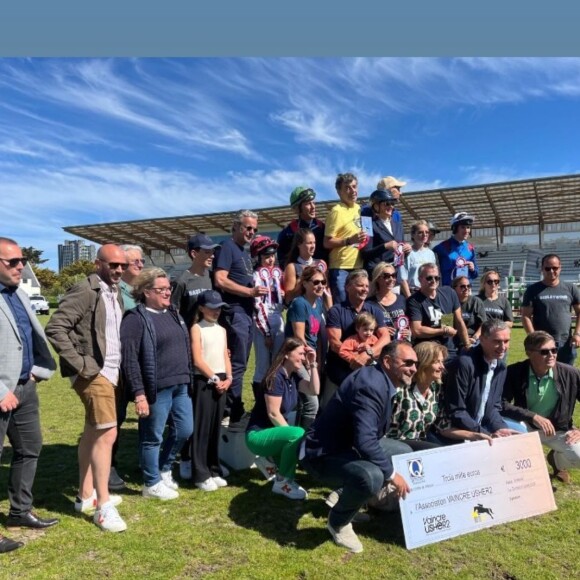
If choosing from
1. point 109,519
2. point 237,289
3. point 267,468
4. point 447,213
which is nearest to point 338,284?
point 237,289

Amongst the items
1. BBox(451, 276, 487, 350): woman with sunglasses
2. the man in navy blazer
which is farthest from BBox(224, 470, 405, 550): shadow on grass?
BBox(451, 276, 487, 350): woman with sunglasses

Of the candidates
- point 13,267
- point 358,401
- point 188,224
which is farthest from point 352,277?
point 188,224

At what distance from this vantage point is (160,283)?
4.00 meters

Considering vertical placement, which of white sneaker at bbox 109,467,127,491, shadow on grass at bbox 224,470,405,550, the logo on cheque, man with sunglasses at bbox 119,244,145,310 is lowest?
shadow on grass at bbox 224,470,405,550

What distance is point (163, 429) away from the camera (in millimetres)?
4070

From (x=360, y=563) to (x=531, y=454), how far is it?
Answer: 1696mm

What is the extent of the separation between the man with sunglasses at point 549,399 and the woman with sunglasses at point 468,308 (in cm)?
112

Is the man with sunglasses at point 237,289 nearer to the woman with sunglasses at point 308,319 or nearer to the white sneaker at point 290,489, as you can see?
the woman with sunglasses at point 308,319

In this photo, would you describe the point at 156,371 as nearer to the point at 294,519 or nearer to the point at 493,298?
the point at 294,519

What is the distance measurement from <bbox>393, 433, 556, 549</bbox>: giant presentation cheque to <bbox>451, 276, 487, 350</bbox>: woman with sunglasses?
1.91 meters

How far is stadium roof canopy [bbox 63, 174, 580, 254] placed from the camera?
3539 cm

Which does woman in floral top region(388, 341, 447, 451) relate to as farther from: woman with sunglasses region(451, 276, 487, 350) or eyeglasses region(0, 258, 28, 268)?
eyeglasses region(0, 258, 28, 268)

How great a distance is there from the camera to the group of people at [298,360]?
3.49m

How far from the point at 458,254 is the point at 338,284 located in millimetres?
1685
